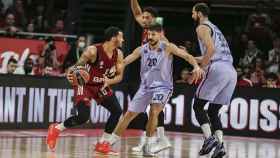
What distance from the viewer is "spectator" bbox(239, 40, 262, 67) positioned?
63.0 ft

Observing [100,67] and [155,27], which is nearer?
[155,27]

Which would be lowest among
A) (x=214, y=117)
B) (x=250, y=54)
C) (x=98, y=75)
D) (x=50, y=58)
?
(x=214, y=117)

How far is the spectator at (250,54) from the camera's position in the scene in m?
19.2

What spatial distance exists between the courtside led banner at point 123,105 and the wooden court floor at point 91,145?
40 cm

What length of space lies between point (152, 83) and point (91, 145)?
1873 mm

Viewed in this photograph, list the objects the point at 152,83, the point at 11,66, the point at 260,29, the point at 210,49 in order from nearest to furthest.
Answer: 1. the point at 210,49
2. the point at 152,83
3. the point at 11,66
4. the point at 260,29

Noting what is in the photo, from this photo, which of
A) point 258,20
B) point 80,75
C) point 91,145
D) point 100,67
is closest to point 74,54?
point 258,20

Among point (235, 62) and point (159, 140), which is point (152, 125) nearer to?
point (159, 140)

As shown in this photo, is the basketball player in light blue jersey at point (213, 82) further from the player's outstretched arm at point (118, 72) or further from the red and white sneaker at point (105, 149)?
the red and white sneaker at point (105, 149)

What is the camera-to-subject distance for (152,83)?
38.9 feet

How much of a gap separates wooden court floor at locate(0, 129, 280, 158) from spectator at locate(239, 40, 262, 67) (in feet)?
9.74

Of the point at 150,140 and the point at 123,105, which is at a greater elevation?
the point at 123,105

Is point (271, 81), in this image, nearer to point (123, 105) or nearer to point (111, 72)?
point (123, 105)

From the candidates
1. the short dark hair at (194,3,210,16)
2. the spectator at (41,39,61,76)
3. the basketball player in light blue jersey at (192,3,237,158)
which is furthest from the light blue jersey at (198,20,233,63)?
the spectator at (41,39,61,76)
